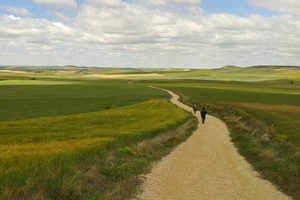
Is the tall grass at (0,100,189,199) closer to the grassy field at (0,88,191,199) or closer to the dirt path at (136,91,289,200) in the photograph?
the grassy field at (0,88,191,199)

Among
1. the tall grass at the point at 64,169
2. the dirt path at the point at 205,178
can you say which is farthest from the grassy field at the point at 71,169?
the dirt path at the point at 205,178

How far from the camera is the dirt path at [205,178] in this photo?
605 inches

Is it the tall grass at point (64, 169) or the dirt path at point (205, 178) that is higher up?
the tall grass at point (64, 169)

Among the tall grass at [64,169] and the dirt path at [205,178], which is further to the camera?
the dirt path at [205,178]

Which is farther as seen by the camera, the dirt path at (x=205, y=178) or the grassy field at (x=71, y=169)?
the dirt path at (x=205, y=178)

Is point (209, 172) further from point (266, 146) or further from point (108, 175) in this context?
point (266, 146)

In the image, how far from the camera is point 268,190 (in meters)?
16.3

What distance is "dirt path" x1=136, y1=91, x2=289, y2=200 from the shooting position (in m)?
15.4

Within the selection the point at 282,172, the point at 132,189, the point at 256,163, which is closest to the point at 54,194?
the point at 132,189

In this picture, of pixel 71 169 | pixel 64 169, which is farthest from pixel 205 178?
pixel 64 169

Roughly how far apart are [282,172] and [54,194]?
37.4ft

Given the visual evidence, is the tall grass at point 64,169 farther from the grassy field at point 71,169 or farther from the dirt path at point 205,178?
the dirt path at point 205,178

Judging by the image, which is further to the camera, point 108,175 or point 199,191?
point 108,175

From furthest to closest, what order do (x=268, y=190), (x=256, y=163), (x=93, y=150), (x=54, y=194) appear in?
(x=256, y=163)
(x=93, y=150)
(x=268, y=190)
(x=54, y=194)
